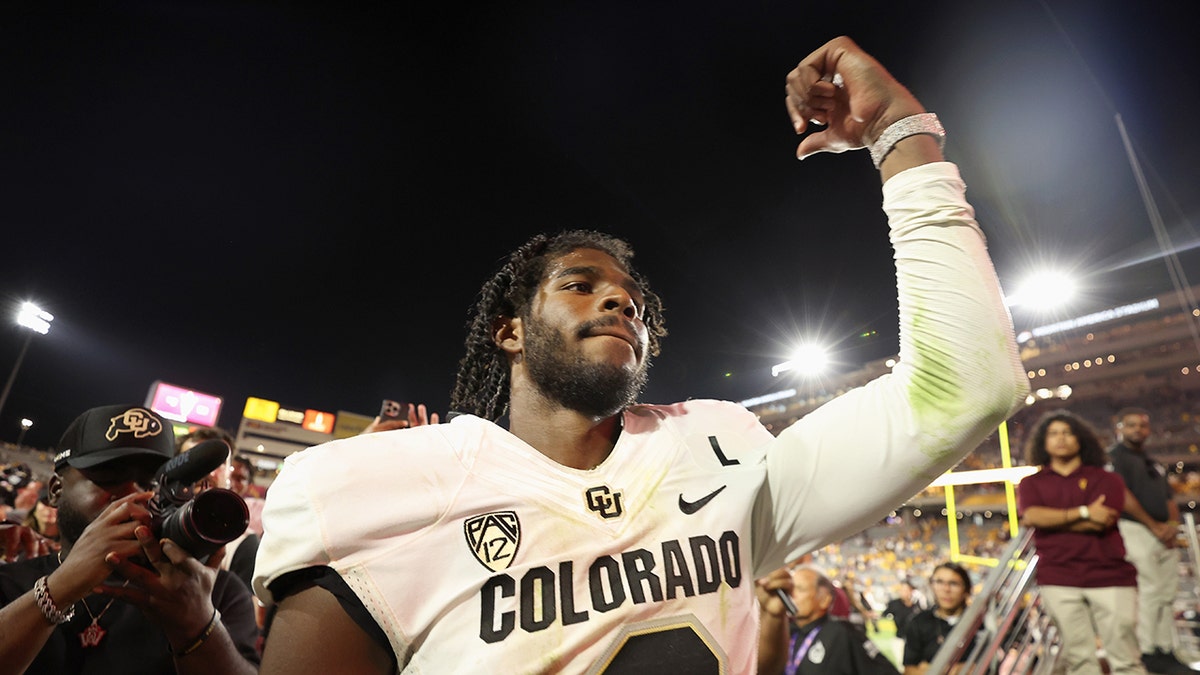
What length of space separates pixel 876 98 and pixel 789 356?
91.1ft

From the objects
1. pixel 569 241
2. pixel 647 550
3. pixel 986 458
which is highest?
pixel 986 458

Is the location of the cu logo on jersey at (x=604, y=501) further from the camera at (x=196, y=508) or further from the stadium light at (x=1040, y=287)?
the stadium light at (x=1040, y=287)

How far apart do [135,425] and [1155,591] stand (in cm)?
685

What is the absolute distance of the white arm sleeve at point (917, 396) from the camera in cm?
125

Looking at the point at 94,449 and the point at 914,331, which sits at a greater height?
the point at 914,331

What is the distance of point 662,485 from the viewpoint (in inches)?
56.7

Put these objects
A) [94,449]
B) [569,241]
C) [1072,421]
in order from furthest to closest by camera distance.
→ 1. [1072,421]
2. [94,449]
3. [569,241]

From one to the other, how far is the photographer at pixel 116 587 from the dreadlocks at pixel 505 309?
0.93 m

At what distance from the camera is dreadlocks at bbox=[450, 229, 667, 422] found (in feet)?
6.72

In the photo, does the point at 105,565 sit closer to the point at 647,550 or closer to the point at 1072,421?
the point at 647,550

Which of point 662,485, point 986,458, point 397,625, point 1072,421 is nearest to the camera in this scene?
point 397,625

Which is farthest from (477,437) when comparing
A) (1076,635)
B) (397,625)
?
(1076,635)

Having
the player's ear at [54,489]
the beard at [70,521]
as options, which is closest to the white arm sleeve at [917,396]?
the beard at [70,521]

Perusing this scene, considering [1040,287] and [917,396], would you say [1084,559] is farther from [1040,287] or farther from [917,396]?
[1040,287]
